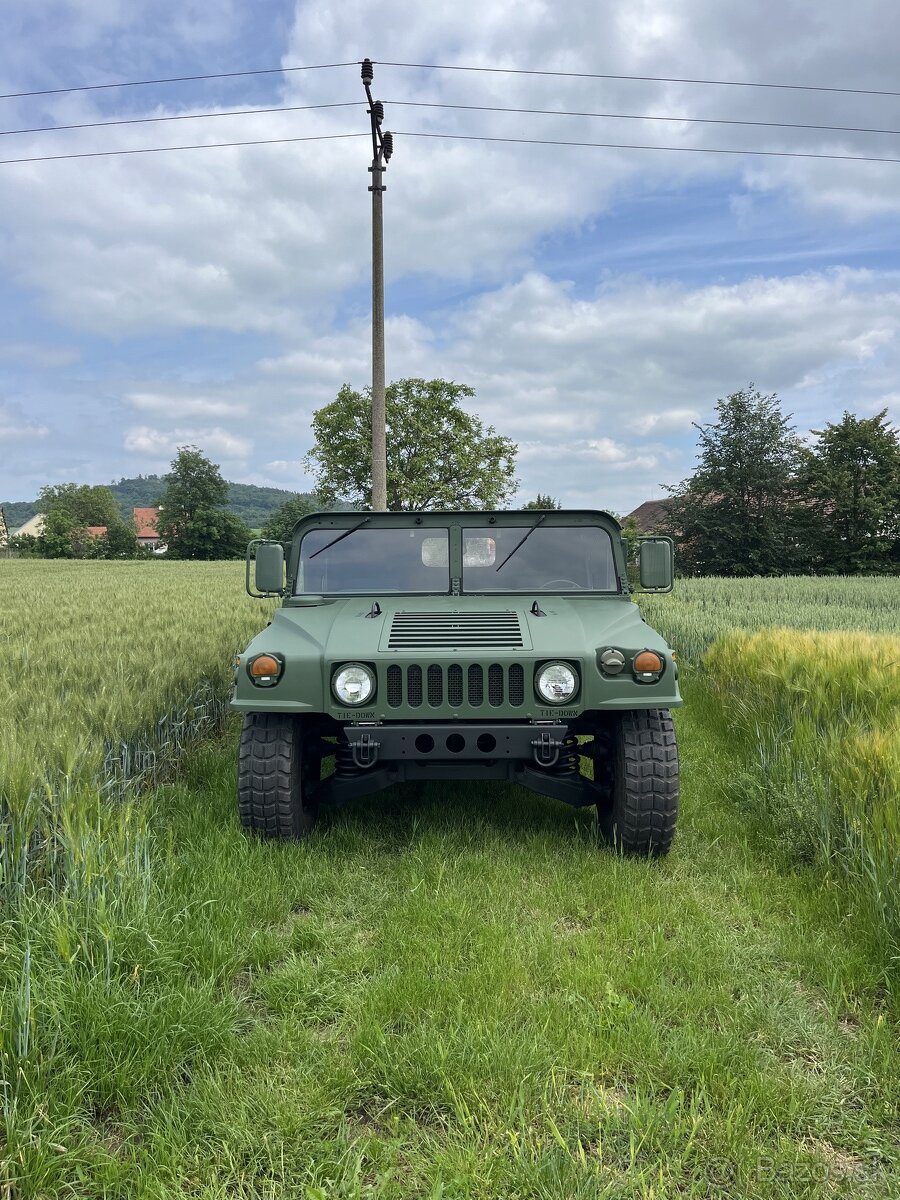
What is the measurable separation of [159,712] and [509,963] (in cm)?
292

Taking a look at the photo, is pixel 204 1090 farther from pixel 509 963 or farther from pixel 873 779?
pixel 873 779

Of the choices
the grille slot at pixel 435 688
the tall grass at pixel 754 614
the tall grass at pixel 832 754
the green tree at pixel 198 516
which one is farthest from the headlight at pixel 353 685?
the green tree at pixel 198 516

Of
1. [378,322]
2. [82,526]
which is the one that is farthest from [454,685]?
[82,526]

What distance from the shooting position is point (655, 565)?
15.1 ft

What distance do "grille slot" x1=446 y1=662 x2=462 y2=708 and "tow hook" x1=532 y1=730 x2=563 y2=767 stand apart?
423 millimetres

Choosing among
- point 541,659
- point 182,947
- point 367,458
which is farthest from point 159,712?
point 367,458

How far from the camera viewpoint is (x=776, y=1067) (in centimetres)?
225

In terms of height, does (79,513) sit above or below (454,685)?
above

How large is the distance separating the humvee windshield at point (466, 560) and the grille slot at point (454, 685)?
1136 millimetres

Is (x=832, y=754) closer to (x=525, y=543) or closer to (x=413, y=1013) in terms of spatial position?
(x=525, y=543)

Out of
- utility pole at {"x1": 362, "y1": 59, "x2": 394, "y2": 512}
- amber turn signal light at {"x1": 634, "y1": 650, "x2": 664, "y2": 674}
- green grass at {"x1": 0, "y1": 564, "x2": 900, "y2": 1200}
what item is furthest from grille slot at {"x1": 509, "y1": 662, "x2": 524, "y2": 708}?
utility pole at {"x1": 362, "y1": 59, "x2": 394, "y2": 512}

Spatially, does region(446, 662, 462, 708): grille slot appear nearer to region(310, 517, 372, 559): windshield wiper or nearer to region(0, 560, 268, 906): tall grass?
region(0, 560, 268, 906): tall grass

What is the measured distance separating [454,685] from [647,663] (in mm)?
936

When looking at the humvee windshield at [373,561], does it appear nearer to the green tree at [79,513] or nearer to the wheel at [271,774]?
the wheel at [271,774]
